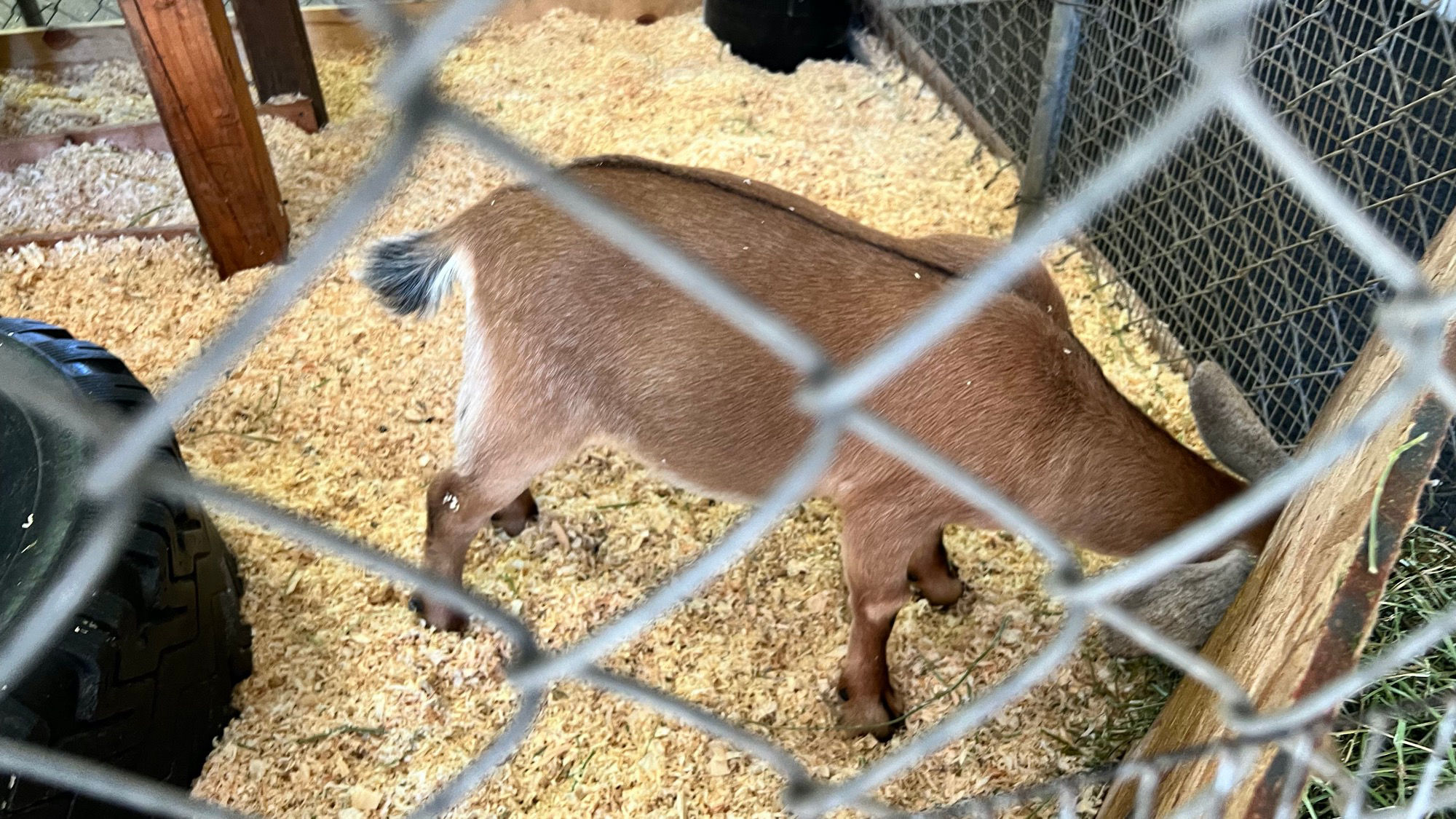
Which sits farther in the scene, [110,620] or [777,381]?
[777,381]

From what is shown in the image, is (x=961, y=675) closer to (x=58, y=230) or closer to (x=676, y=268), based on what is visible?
(x=676, y=268)

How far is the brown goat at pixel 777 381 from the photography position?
6.18 feet

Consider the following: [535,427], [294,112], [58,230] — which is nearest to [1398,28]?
[535,427]

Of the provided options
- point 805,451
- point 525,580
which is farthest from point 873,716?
point 805,451

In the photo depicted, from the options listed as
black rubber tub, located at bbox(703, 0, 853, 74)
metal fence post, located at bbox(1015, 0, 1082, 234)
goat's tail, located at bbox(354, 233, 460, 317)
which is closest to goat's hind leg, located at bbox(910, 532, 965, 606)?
goat's tail, located at bbox(354, 233, 460, 317)

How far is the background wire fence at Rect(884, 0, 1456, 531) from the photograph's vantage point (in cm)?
234

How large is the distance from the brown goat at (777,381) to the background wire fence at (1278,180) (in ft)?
2.91

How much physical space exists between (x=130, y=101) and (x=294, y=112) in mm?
807

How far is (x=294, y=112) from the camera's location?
12.3 ft

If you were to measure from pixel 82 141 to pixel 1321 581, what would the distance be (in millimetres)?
3837

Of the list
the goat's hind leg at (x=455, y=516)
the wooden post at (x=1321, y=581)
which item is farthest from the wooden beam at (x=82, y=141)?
the wooden post at (x=1321, y=581)

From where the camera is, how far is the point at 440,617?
2283 mm

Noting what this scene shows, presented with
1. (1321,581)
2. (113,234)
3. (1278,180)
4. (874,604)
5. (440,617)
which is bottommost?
(440,617)

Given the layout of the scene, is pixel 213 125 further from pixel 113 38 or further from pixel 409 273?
pixel 113 38
